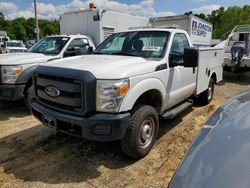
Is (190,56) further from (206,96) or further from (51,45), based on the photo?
(51,45)

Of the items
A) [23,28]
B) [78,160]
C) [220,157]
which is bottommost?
[78,160]

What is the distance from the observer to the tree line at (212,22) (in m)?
45.7

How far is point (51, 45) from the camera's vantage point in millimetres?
7090

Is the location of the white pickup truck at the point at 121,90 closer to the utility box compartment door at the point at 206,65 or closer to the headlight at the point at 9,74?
the utility box compartment door at the point at 206,65

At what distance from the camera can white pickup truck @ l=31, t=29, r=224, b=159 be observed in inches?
127

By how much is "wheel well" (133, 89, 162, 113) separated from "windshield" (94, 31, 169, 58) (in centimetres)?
66

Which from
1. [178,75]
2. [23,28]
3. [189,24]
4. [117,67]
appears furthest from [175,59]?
[23,28]

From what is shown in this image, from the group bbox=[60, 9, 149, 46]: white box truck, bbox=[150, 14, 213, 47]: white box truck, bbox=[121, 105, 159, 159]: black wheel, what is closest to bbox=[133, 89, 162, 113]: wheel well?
bbox=[121, 105, 159, 159]: black wheel

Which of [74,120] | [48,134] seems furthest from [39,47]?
[74,120]

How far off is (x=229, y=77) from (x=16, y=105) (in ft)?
30.7

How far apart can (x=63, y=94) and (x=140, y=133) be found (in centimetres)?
122

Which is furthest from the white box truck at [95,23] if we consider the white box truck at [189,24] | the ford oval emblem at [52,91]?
the ford oval emblem at [52,91]

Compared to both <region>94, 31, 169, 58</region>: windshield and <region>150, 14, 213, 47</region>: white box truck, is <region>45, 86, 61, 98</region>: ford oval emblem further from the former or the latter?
<region>150, 14, 213, 47</region>: white box truck

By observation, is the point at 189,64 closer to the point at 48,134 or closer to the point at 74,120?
the point at 74,120
